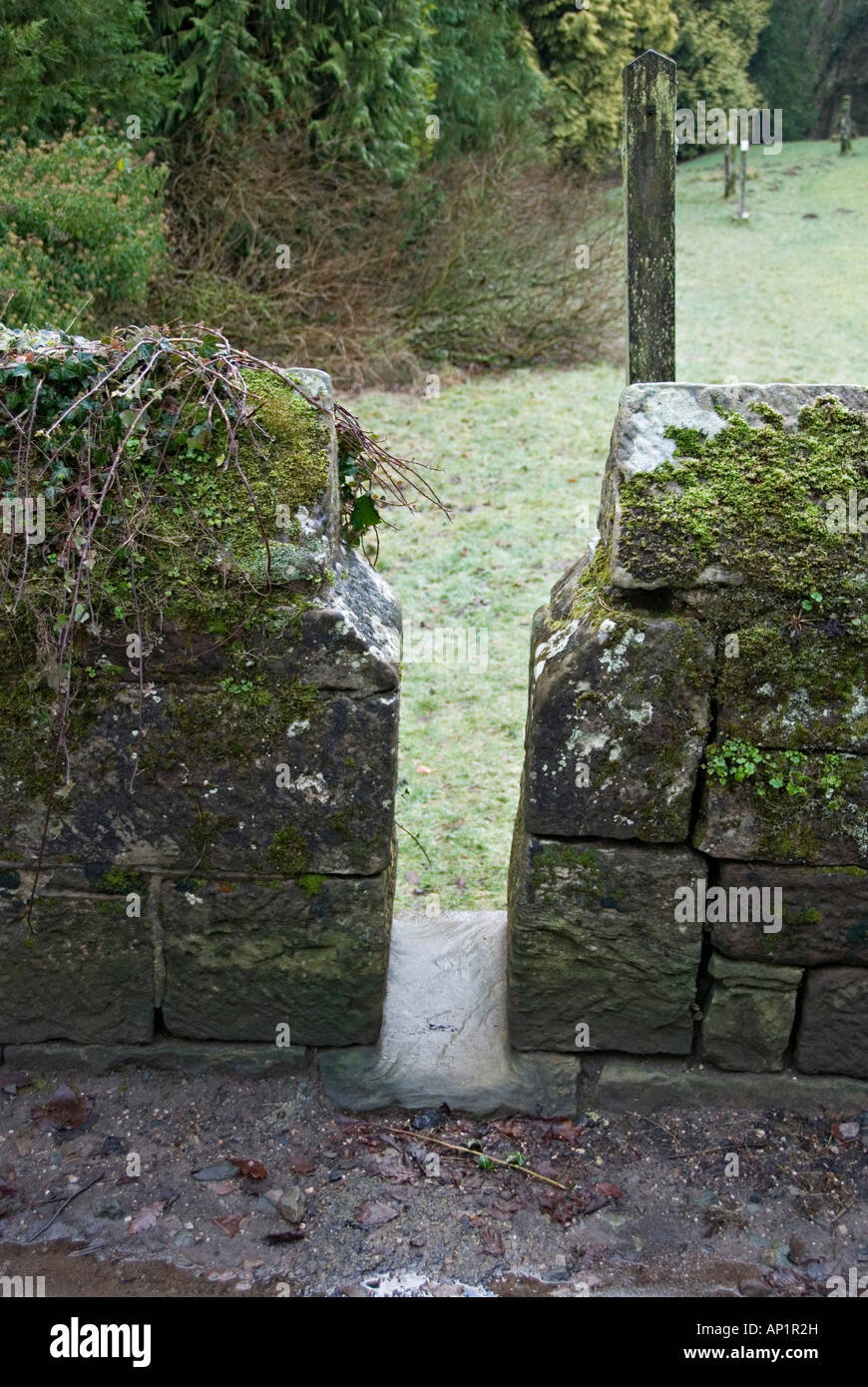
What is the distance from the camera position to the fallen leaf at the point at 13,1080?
10.3 feet

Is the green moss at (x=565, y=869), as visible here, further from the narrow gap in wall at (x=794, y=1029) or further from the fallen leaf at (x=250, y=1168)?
the fallen leaf at (x=250, y=1168)

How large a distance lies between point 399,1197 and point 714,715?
4.81ft

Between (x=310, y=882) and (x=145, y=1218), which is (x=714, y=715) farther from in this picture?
(x=145, y=1218)

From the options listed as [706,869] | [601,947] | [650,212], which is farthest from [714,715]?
[650,212]

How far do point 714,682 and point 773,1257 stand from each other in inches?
55.3

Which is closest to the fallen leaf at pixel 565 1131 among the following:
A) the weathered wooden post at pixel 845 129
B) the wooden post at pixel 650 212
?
the wooden post at pixel 650 212

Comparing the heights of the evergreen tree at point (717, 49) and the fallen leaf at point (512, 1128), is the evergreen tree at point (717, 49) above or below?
above

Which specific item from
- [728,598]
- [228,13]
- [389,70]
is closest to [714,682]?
[728,598]

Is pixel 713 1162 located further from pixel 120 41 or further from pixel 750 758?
pixel 120 41

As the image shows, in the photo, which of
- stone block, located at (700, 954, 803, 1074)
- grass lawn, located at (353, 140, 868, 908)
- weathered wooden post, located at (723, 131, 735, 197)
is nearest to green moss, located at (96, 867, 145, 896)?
stone block, located at (700, 954, 803, 1074)

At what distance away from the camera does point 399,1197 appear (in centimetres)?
294

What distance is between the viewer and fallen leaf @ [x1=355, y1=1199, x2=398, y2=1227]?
2.87 m

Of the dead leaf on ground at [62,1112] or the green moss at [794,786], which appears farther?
the dead leaf on ground at [62,1112]

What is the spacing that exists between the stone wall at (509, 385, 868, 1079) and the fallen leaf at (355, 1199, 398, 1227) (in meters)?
0.73
